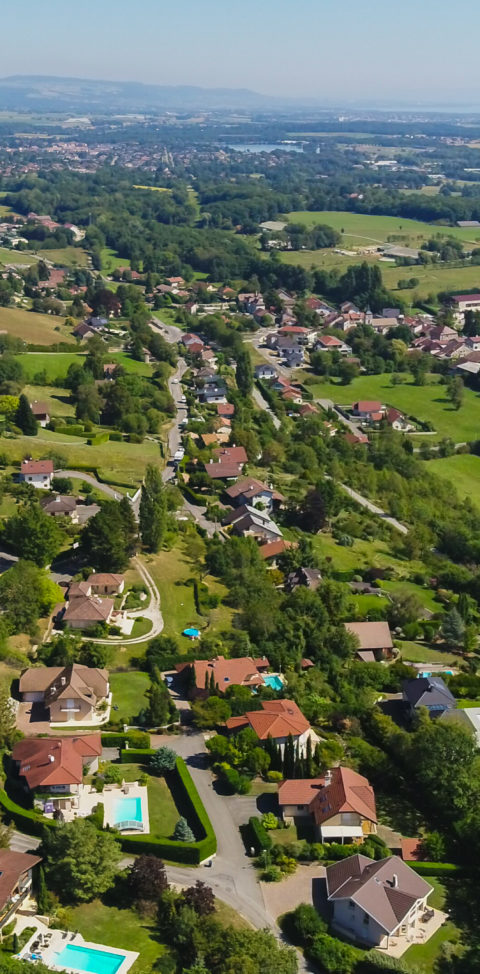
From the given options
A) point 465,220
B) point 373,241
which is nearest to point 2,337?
point 373,241

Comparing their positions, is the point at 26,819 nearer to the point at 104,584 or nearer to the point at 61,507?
the point at 104,584

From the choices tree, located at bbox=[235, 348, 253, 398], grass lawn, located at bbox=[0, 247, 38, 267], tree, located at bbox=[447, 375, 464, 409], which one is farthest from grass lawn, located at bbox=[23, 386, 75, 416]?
grass lawn, located at bbox=[0, 247, 38, 267]

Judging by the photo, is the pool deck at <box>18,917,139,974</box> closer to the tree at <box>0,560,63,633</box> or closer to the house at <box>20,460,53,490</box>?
the tree at <box>0,560,63,633</box>

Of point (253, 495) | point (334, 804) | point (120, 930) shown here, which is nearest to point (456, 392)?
point (253, 495)

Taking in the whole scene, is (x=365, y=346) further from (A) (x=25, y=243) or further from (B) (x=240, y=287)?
(A) (x=25, y=243)

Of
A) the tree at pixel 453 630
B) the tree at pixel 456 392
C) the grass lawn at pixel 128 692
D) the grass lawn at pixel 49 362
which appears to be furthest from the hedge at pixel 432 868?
the tree at pixel 456 392
